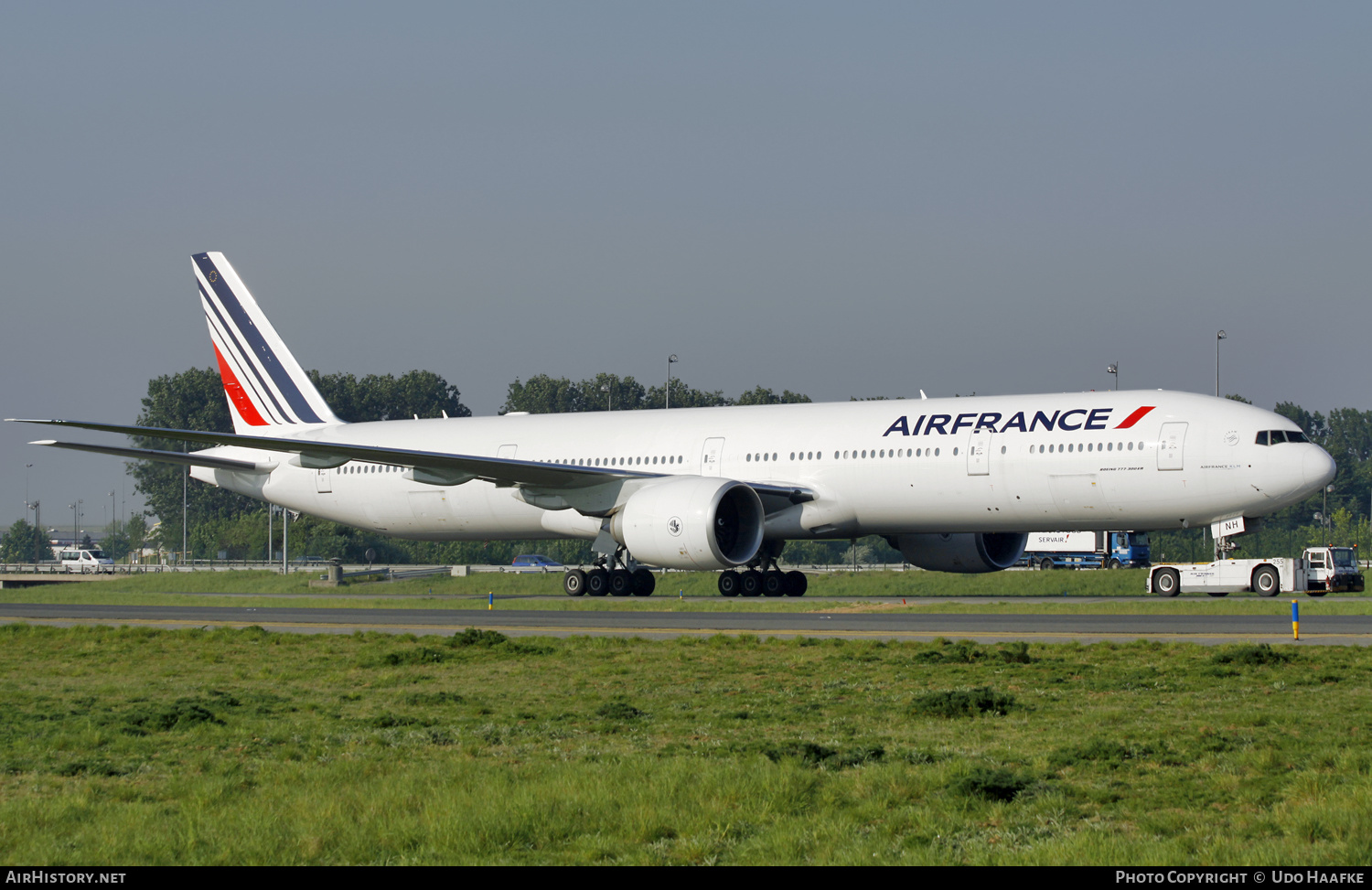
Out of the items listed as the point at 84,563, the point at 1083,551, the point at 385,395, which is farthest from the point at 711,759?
the point at 385,395

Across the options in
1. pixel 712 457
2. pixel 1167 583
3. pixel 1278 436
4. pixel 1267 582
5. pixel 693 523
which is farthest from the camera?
pixel 712 457

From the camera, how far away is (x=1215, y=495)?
94.3 ft

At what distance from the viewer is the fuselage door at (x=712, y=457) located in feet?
113

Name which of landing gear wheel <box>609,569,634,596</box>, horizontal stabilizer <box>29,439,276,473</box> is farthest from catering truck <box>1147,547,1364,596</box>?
horizontal stabilizer <box>29,439,276,473</box>

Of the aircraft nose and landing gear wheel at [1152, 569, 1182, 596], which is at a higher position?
the aircraft nose

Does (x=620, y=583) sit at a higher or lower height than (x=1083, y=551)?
higher

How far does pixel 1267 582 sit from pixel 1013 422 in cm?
745

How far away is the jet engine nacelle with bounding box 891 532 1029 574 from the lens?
1396 inches

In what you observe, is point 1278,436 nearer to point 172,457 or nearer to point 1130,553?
point 172,457

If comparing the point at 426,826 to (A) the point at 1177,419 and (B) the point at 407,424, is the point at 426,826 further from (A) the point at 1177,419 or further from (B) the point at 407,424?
(B) the point at 407,424

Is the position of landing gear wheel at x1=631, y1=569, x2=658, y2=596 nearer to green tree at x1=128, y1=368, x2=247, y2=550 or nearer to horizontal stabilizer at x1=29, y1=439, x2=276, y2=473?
horizontal stabilizer at x1=29, y1=439, x2=276, y2=473

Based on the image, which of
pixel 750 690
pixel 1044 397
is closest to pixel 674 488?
pixel 1044 397

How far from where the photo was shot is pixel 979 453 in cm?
3050

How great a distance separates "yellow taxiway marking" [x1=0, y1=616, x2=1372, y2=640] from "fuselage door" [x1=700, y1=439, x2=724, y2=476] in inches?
406
